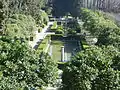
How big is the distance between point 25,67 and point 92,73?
2464 millimetres

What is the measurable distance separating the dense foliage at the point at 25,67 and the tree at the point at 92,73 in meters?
0.76

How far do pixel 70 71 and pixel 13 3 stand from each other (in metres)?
19.3

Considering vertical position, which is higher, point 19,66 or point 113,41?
point 19,66

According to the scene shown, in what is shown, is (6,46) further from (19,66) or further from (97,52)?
(97,52)

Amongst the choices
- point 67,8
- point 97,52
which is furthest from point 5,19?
point 67,8

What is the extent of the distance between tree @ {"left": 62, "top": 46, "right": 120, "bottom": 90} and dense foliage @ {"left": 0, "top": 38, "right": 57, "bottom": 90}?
2.48ft

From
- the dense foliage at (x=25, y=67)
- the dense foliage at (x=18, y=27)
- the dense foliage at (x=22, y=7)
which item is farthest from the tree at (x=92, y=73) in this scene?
the dense foliage at (x=22, y=7)

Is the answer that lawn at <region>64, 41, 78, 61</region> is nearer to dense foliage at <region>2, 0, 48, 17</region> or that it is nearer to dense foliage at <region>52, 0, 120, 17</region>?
dense foliage at <region>2, 0, 48, 17</region>

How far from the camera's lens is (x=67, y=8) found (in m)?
59.3

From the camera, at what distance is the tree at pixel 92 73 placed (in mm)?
9320

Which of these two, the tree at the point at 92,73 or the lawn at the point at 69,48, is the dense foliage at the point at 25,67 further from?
the lawn at the point at 69,48

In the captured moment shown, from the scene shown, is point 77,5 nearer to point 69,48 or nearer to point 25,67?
point 69,48

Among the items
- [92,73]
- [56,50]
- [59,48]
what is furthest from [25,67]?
[59,48]

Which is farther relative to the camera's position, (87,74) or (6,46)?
(6,46)
